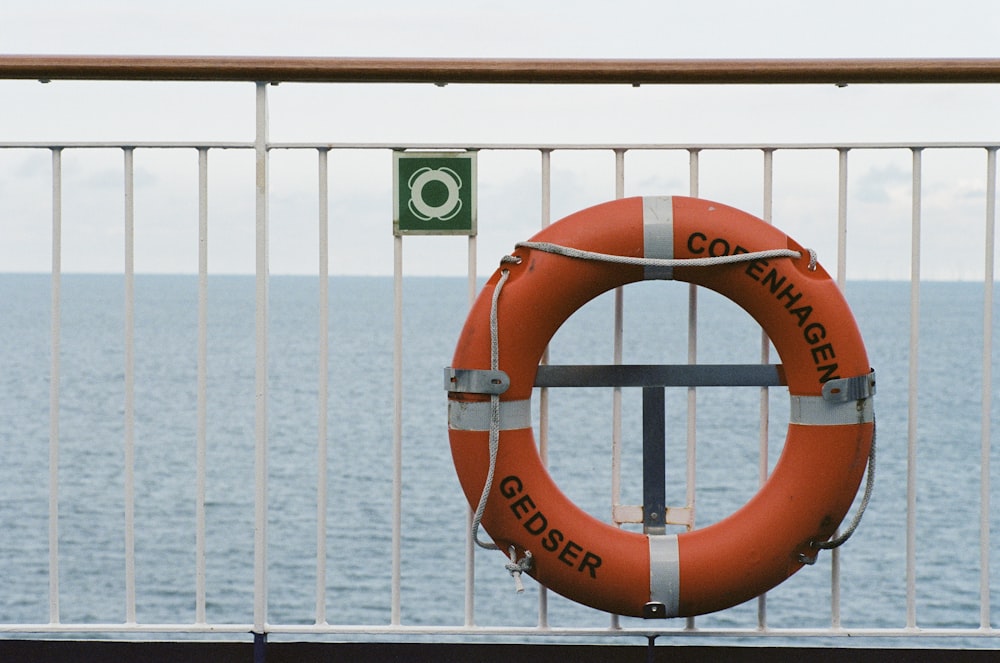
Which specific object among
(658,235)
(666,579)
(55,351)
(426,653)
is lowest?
(426,653)

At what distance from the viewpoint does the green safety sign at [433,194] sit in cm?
196

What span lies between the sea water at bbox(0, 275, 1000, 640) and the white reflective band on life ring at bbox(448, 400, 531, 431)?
0.26 meters

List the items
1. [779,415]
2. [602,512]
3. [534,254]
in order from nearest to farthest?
[534,254]
[602,512]
[779,415]

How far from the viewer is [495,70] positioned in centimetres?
192

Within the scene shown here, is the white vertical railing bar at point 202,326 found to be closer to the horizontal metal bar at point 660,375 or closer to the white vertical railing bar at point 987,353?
the horizontal metal bar at point 660,375

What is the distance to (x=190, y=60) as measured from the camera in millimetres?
1956

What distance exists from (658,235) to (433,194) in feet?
1.28

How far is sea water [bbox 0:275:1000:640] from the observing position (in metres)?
13.2

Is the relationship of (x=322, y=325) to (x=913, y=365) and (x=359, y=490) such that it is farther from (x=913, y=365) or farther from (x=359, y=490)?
(x=359, y=490)

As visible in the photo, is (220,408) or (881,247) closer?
(881,247)

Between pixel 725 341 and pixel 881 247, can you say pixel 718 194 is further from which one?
pixel 725 341

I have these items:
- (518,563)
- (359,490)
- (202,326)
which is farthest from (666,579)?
(359,490)

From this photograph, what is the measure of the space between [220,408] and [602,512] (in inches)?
671

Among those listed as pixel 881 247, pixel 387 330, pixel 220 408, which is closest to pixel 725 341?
pixel 387 330
